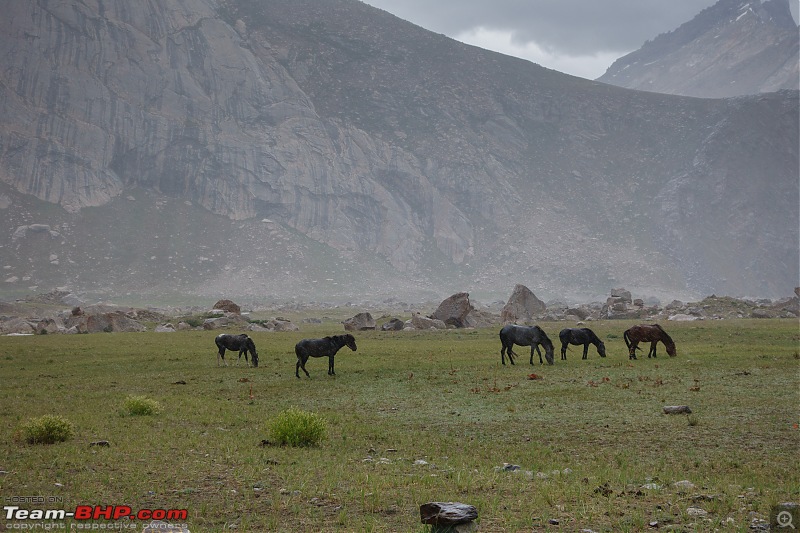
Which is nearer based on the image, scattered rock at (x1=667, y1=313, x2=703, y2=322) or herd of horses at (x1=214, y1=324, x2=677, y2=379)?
herd of horses at (x1=214, y1=324, x2=677, y2=379)

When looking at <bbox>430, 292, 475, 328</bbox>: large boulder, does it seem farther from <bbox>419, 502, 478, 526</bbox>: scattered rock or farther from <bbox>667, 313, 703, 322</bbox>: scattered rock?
<bbox>419, 502, 478, 526</bbox>: scattered rock

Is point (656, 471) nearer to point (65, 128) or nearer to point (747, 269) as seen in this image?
point (65, 128)

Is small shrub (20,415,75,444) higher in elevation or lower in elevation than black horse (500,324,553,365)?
lower

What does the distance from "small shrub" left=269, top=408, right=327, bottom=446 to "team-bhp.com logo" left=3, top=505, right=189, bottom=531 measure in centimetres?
552

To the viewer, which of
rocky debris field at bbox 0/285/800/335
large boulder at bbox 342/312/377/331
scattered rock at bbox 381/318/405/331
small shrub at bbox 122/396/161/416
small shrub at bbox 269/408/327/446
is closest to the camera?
small shrub at bbox 269/408/327/446

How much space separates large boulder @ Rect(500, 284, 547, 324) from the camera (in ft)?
258

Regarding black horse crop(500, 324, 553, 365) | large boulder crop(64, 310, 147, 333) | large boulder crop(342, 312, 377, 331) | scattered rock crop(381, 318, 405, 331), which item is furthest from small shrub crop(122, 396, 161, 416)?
large boulder crop(64, 310, 147, 333)

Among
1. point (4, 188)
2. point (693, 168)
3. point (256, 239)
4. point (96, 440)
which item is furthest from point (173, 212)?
point (96, 440)

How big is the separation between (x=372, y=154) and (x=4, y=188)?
273 ft

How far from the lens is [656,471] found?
13727 millimetres

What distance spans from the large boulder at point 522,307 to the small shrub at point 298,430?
6179 centimetres

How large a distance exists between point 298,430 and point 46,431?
20.1 feet

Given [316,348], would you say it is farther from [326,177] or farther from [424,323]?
[326,177]

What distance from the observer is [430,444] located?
55.6 ft
